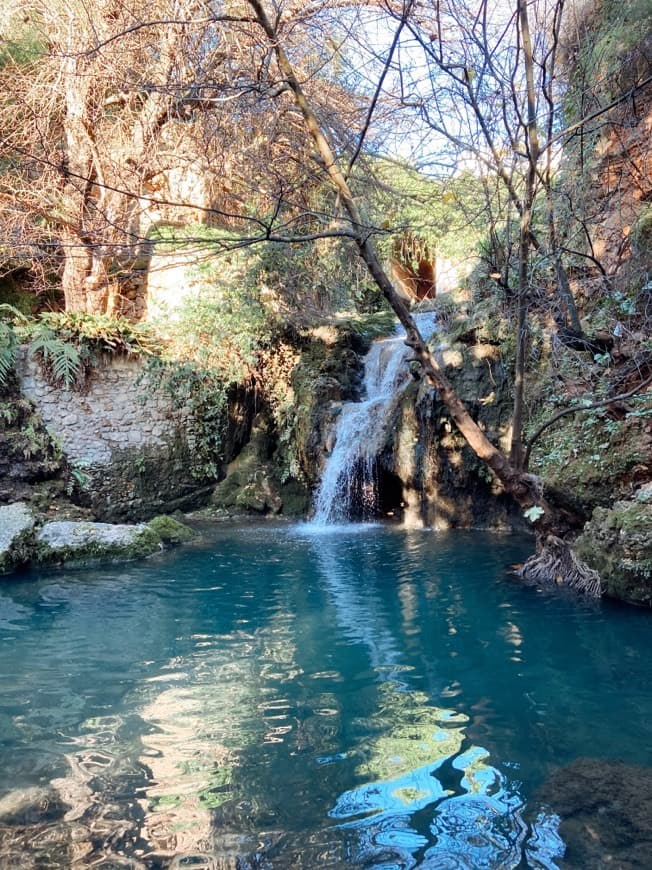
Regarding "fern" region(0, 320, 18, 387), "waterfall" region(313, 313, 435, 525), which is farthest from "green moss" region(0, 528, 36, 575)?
"waterfall" region(313, 313, 435, 525)

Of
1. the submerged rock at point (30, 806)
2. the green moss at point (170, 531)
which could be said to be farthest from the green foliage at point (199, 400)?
the submerged rock at point (30, 806)

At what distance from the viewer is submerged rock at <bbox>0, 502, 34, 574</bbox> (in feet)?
24.1

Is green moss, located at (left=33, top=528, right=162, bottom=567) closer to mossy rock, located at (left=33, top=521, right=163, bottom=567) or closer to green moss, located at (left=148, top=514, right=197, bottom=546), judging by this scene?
mossy rock, located at (left=33, top=521, right=163, bottom=567)

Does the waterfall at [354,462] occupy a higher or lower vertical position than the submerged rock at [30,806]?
higher

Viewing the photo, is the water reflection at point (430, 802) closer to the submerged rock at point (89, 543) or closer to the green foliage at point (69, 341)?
the submerged rock at point (89, 543)

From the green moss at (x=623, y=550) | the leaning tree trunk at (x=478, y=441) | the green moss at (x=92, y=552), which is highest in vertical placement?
the leaning tree trunk at (x=478, y=441)

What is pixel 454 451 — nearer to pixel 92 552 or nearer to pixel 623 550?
pixel 623 550

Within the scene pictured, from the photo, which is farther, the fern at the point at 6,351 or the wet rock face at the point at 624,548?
the fern at the point at 6,351

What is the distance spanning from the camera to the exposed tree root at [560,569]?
19.1 feet

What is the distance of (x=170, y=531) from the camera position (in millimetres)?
8930

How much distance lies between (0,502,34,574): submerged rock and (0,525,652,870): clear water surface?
0.85 metres

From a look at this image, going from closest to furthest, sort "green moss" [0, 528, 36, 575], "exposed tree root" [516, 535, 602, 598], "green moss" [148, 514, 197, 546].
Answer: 1. "exposed tree root" [516, 535, 602, 598]
2. "green moss" [0, 528, 36, 575]
3. "green moss" [148, 514, 197, 546]

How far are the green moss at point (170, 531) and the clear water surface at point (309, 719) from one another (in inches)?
85.3

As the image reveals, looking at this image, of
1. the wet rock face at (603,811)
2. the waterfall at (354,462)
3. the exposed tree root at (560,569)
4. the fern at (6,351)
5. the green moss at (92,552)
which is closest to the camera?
the wet rock face at (603,811)
